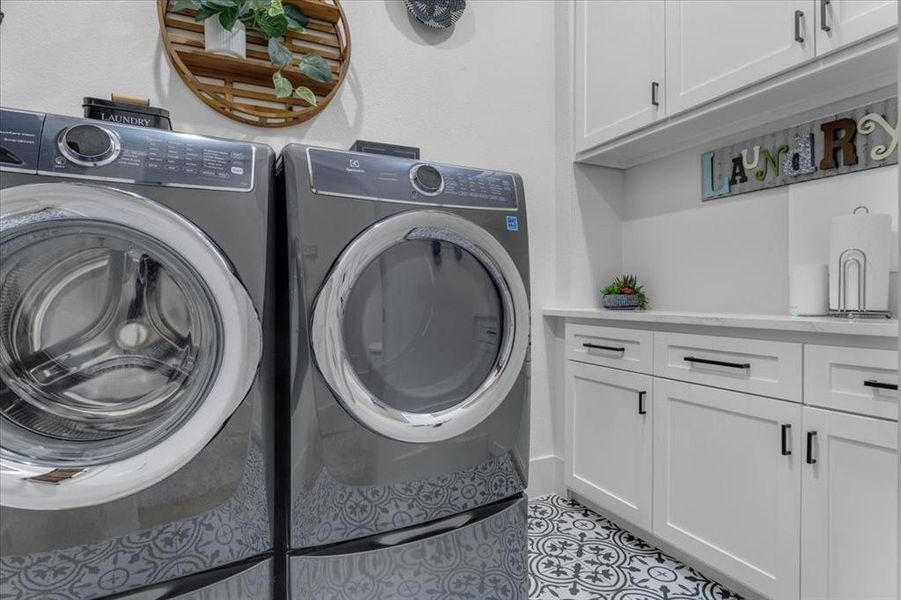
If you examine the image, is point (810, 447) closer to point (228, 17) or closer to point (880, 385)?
point (880, 385)

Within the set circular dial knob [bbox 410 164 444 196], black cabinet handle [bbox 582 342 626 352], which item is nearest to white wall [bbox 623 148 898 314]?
black cabinet handle [bbox 582 342 626 352]

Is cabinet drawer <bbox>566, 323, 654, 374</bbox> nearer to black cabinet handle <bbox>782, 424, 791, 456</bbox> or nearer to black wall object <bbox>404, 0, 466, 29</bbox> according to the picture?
black cabinet handle <bbox>782, 424, 791, 456</bbox>

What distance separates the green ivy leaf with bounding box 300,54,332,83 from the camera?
172 centimetres

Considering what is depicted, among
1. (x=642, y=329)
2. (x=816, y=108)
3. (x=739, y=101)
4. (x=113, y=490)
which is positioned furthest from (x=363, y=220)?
(x=816, y=108)

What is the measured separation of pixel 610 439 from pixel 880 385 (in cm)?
91

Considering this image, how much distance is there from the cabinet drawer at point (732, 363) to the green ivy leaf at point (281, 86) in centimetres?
155

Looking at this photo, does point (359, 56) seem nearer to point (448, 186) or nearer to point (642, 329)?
point (448, 186)

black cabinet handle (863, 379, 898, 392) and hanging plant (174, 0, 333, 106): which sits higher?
hanging plant (174, 0, 333, 106)

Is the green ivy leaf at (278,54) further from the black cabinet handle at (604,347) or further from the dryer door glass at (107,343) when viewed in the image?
the black cabinet handle at (604,347)

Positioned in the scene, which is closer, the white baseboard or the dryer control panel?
the dryer control panel

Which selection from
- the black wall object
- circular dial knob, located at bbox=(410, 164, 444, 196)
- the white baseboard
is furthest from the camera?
the white baseboard

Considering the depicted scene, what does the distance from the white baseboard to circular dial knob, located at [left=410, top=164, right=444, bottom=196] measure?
1.51m

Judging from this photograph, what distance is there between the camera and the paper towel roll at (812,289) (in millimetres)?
1523

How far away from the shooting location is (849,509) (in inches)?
46.6
